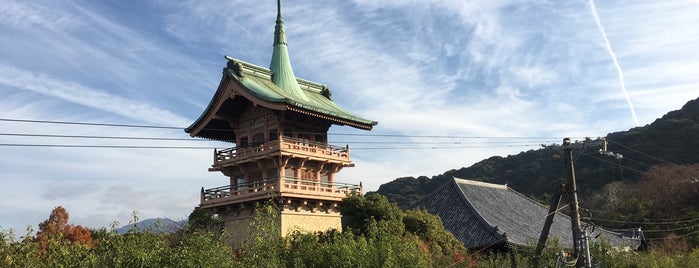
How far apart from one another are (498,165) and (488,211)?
68.2 metres

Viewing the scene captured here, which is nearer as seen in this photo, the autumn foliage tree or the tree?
the tree

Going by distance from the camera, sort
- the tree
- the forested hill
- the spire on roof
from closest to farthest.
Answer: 1. the tree
2. the spire on roof
3. the forested hill

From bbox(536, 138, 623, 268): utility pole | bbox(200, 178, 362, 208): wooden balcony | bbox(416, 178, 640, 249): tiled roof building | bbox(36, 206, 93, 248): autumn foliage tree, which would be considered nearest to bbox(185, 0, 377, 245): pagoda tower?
bbox(200, 178, 362, 208): wooden balcony

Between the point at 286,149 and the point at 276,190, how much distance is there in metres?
2.17

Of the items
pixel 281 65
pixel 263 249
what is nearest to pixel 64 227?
pixel 281 65

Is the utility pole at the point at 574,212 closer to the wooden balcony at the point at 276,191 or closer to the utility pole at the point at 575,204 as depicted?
the utility pole at the point at 575,204

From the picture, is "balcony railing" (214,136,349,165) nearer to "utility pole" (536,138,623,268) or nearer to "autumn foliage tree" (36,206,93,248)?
"utility pole" (536,138,623,268)

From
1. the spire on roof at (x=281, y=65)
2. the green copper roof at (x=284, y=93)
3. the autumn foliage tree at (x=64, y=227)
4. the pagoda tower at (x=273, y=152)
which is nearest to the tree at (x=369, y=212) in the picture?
the pagoda tower at (x=273, y=152)

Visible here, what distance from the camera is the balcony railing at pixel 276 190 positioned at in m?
27.4

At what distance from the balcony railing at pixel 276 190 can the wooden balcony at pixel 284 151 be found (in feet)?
4.48

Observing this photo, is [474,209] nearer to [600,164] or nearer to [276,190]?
[276,190]

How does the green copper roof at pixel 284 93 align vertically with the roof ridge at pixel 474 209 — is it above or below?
above

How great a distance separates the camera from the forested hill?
7594cm

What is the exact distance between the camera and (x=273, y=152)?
27891mm
